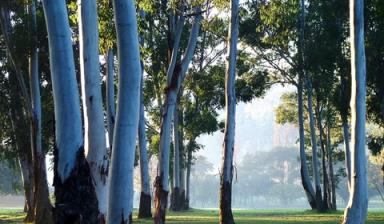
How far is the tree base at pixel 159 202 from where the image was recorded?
16094 millimetres

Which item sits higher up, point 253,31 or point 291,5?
point 253,31

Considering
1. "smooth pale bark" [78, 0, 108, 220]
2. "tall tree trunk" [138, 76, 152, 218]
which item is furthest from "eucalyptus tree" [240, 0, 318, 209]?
"smooth pale bark" [78, 0, 108, 220]

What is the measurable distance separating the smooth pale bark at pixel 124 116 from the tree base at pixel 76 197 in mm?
551

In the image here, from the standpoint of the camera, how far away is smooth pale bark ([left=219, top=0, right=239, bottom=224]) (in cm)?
1741

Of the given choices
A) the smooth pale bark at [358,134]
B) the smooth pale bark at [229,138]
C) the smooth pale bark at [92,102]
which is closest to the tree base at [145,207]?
the smooth pale bark at [229,138]

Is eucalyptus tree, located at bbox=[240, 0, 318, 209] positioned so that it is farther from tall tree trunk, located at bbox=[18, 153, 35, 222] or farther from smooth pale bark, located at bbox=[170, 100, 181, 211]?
tall tree trunk, located at bbox=[18, 153, 35, 222]

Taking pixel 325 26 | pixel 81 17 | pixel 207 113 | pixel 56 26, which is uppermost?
pixel 325 26

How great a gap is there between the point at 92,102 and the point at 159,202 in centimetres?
695

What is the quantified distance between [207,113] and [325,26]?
30.3 ft

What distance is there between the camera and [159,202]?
16328 millimetres

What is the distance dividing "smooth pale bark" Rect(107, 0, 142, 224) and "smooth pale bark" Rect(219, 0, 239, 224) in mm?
8831

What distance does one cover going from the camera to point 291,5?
20250 mm

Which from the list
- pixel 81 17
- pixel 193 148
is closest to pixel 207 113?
pixel 193 148

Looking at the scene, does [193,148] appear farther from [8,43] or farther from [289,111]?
[8,43]
